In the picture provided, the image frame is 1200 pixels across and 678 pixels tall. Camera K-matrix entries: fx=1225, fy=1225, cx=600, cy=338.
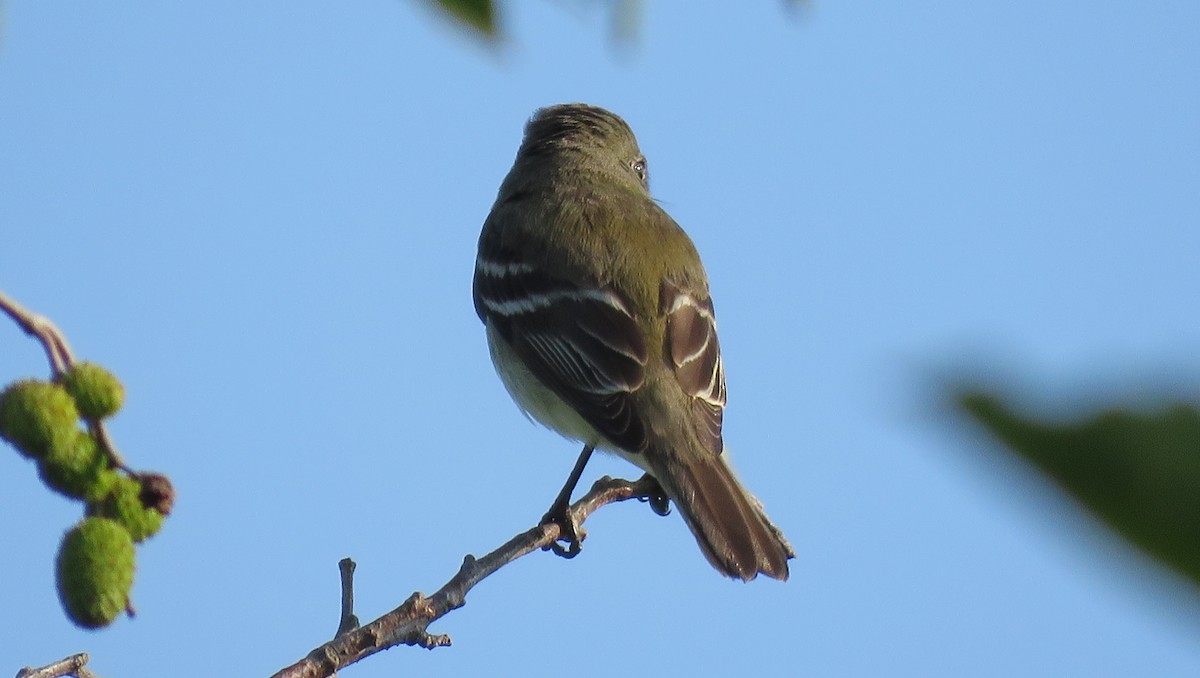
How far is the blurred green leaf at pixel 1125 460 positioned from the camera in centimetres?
51

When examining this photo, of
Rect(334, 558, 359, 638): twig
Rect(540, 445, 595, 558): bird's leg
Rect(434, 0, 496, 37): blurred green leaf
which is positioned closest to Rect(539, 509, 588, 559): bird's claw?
Rect(540, 445, 595, 558): bird's leg

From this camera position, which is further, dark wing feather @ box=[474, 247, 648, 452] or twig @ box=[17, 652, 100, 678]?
dark wing feather @ box=[474, 247, 648, 452]

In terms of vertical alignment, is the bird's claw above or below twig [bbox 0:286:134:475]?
above

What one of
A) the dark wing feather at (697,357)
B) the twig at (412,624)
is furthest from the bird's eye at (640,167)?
the twig at (412,624)

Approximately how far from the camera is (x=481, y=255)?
8.26 m

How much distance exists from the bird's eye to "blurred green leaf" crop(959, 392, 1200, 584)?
873cm

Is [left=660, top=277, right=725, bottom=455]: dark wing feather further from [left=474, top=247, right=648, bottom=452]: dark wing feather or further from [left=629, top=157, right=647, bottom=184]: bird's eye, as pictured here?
[left=629, top=157, right=647, bottom=184]: bird's eye

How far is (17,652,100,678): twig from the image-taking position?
9.83 ft

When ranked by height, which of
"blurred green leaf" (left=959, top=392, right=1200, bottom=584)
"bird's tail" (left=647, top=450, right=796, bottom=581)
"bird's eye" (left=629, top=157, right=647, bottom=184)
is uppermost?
"bird's eye" (left=629, top=157, right=647, bottom=184)

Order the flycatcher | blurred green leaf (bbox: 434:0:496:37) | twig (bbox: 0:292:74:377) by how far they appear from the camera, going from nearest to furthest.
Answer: blurred green leaf (bbox: 434:0:496:37) → twig (bbox: 0:292:74:377) → the flycatcher

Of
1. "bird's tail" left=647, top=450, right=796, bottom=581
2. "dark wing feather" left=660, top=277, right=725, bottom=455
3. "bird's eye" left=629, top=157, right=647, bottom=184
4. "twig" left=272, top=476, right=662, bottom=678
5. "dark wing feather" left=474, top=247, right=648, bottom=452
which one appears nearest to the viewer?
"twig" left=272, top=476, right=662, bottom=678

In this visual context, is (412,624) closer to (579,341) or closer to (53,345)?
(53,345)

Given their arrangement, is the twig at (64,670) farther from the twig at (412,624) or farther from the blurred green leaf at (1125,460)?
the blurred green leaf at (1125,460)

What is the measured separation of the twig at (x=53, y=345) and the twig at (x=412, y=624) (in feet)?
3.05
